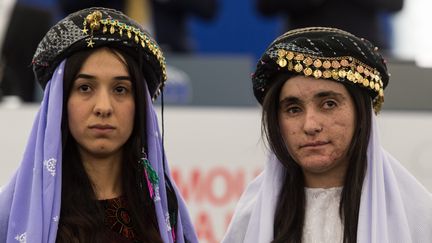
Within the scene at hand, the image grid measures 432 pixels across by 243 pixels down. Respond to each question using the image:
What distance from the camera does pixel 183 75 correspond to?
6.82m

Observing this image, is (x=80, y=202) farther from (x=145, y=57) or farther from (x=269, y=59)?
(x=269, y=59)

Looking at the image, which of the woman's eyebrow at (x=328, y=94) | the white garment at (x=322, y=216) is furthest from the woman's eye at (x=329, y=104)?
the white garment at (x=322, y=216)

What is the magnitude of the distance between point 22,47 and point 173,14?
0.98 meters

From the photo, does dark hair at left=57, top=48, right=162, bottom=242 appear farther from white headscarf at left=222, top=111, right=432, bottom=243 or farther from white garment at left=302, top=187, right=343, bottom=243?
white garment at left=302, top=187, right=343, bottom=243

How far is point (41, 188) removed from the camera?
13.3ft

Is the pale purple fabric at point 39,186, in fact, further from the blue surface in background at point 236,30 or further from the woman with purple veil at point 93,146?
the blue surface in background at point 236,30

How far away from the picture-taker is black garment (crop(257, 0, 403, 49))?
7.08 m

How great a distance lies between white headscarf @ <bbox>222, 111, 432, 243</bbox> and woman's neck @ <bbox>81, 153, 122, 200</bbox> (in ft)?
1.79

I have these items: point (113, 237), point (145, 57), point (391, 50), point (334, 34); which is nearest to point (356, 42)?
point (334, 34)

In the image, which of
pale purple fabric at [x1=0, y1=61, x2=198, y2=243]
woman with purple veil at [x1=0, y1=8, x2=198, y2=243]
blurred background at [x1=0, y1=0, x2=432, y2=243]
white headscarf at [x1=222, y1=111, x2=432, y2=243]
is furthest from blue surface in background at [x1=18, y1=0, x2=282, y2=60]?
pale purple fabric at [x1=0, y1=61, x2=198, y2=243]

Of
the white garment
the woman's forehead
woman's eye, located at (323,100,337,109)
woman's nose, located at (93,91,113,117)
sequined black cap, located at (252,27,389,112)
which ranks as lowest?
the white garment

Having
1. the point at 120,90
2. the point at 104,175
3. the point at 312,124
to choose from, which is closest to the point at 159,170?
the point at 104,175

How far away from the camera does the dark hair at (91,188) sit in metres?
4.07

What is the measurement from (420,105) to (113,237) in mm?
2790
